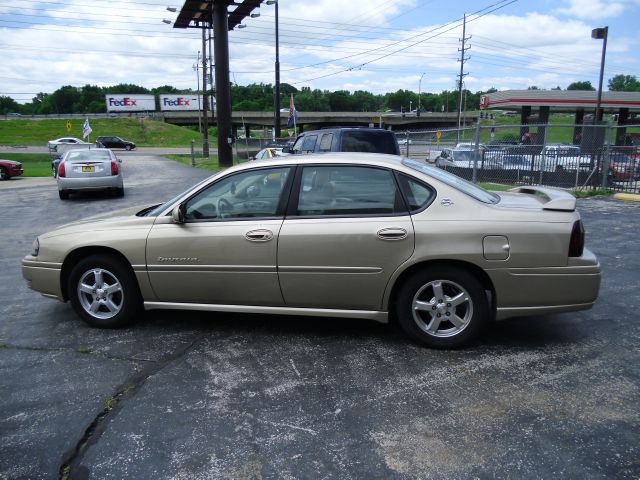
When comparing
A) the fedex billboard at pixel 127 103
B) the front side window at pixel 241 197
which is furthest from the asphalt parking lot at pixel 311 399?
the fedex billboard at pixel 127 103

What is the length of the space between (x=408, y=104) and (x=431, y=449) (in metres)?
145

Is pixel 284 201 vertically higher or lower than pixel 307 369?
higher

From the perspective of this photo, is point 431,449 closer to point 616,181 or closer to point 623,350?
point 623,350

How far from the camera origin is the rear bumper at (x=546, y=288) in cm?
402

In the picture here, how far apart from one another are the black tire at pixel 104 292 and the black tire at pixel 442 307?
2.35 metres

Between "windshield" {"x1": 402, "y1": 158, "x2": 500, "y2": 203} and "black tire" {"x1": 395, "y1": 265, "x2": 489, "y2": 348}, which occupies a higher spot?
"windshield" {"x1": 402, "y1": 158, "x2": 500, "y2": 203}

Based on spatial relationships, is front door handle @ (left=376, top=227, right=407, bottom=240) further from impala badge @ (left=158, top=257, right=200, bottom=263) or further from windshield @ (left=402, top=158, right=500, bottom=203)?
impala badge @ (left=158, top=257, right=200, bottom=263)

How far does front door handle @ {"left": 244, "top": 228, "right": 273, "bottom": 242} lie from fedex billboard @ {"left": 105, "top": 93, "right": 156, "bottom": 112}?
94.4 metres

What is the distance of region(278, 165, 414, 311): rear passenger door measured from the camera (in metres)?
4.12

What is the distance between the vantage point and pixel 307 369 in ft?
12.9

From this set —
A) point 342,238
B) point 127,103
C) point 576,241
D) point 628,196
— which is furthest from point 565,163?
point 127,103

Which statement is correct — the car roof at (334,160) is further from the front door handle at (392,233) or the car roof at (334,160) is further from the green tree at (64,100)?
the green tree at (64,100)

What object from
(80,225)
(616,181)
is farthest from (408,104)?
(80,225)

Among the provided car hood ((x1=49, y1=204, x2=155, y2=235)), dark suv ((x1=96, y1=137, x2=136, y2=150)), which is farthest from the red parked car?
dark suv ((x1=96, y1=137, x2=136, y2=150))
